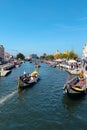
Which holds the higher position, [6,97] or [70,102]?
[6,97]

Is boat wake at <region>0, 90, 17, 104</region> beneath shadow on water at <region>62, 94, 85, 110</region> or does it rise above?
above

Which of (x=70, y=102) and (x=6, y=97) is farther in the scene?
(x=6, y=97)

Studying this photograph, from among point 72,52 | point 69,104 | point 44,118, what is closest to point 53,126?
point 44,118

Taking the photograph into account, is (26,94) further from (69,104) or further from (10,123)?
(10,123)

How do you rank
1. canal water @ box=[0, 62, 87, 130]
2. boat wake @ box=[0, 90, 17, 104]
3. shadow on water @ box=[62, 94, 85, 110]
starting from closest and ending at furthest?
1. canal water @ box=[0, 62, 87, 130]
2. shadow on water @ box=[62, 94, 85, 110]
3. boat wake @ box=[0, 90, 17, 104]

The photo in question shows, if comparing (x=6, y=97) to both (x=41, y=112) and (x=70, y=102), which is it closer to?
(x=41, y=112)

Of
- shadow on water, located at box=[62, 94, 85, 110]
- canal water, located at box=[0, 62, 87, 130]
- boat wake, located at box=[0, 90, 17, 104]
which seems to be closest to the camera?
canal water, located at box=[0, 62, 87, 130]

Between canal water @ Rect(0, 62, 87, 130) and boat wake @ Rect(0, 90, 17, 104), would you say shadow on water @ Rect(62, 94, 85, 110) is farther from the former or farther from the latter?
boat wake @ Rect(0, 90, 17, 104)

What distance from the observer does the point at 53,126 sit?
24.6m

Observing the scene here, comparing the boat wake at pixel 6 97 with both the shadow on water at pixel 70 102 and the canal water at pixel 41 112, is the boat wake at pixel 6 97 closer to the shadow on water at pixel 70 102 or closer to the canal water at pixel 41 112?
the canal water at pixel 41 112

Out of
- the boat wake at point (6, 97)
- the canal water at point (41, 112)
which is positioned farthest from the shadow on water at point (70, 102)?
the boat wake at point (6, 97)

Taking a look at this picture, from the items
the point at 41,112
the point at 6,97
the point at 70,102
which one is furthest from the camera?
the point at 6,97

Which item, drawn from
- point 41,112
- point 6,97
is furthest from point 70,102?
point 6,97

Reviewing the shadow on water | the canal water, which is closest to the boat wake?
the canal water
